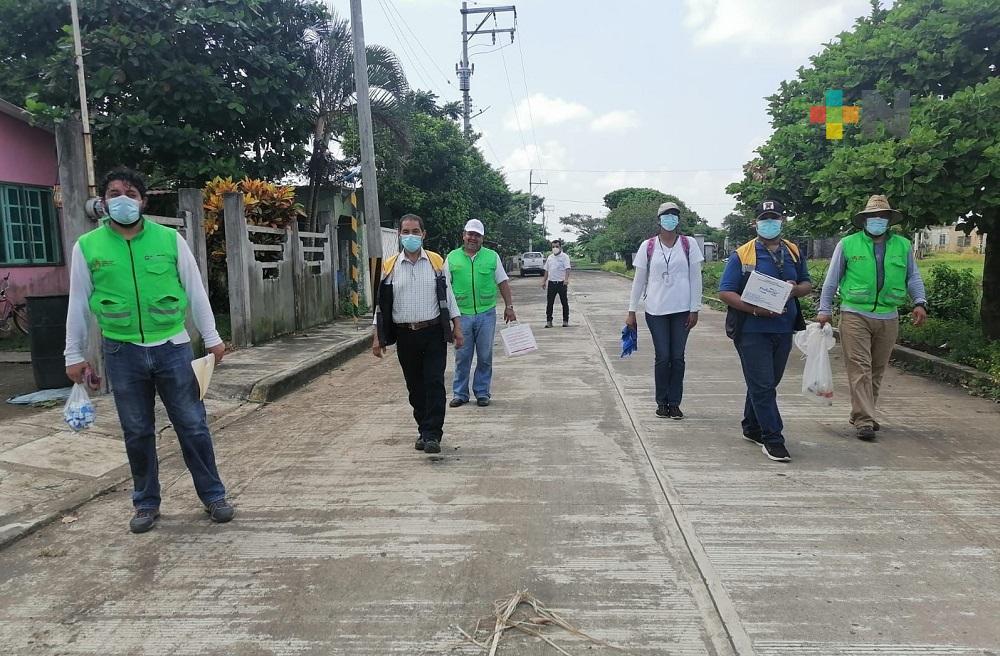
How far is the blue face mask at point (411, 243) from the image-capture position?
545 cm

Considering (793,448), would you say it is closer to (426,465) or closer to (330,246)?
(426,465)

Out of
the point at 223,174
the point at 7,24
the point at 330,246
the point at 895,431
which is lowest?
the point at 895,431

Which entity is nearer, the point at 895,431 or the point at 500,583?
the point at 500,583

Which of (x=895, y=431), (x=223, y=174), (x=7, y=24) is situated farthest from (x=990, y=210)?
(x=7, y=24)

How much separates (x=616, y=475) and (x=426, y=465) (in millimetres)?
1305

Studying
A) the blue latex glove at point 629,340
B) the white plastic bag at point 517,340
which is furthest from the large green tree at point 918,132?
the white plastic bag at point 517,340

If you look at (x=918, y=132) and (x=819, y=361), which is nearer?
(x=819, y=361)

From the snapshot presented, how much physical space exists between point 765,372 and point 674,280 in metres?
1.23

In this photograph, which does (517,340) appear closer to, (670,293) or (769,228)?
(670,293)

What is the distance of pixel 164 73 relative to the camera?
1097cm

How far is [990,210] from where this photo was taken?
25.9 ft

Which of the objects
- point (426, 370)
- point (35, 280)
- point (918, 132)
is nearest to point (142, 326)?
point (426, 370)

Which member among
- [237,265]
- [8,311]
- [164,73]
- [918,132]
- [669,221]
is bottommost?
[8,311]

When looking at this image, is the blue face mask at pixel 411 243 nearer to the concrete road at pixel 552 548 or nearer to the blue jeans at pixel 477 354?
the concrete road at pixel 552 548
